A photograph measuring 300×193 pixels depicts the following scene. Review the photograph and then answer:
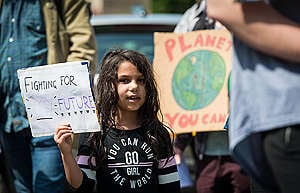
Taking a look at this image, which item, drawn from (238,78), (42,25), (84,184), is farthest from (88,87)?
(238,78)

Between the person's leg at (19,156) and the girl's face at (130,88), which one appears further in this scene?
the person's leg at (19,156)

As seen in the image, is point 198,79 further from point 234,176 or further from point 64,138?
point 64,138

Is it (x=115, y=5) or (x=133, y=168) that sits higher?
(x=133, y=168)

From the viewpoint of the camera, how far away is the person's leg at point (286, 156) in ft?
6.77

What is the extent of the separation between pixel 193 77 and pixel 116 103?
4.05 ft

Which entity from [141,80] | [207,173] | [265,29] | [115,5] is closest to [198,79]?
[207,173]

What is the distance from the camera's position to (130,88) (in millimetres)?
3727

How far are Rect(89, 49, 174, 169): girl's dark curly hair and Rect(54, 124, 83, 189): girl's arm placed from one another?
0.19 metres

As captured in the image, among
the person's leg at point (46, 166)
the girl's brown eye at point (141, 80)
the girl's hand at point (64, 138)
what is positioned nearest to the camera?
the girl's hand at point (64, 138)

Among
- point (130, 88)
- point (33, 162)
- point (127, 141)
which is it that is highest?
point (130, 88)

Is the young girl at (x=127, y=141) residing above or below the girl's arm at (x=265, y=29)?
below

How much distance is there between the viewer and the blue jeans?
4.20 meters

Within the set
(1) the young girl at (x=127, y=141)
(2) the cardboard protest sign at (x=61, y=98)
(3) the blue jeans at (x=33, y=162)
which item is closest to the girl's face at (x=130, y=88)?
(1) the young girl at (x=127, y=141)

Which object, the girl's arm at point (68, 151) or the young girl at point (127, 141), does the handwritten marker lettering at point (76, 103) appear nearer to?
the girl's arm at point (68, 151)
